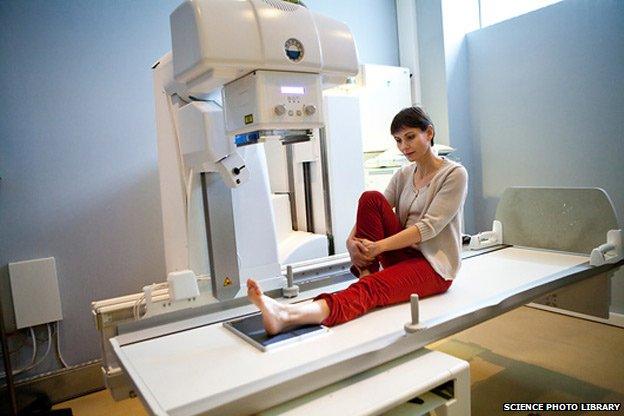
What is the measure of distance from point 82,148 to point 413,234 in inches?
73.2

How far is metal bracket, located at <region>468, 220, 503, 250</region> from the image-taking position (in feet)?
7.40

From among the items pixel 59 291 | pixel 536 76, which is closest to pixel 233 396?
pixel 59 291

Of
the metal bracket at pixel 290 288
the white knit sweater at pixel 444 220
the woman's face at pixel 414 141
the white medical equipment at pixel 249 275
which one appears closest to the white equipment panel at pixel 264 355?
the white medical equipment at pixel 249 275

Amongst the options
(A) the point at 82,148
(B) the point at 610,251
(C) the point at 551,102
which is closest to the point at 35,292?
(A) the point at 82,148

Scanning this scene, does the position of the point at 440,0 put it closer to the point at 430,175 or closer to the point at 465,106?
the point at 465,106

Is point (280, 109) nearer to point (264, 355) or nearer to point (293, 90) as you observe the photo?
point (293, 90)

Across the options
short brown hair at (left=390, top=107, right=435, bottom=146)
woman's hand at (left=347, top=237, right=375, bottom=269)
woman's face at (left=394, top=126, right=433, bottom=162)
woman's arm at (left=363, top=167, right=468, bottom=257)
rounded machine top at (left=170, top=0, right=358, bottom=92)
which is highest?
rounded machine top at (left=170, top=0, right=358, bottom=92)

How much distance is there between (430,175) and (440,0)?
2.22m

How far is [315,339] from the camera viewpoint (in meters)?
1.25

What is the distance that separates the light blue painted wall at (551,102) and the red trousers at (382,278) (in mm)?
1858

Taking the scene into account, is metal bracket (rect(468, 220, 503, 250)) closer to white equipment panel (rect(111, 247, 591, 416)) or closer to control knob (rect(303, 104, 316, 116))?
white equipment panel (rect(111, 247, 591, 416))

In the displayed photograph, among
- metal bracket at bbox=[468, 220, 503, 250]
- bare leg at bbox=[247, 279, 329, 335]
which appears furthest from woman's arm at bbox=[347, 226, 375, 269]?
metal bracket at bbox=[468, 220, 503, 250]

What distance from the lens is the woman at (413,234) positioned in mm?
1494

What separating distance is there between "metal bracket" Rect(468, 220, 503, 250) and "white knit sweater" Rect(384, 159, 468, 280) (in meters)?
0.64
